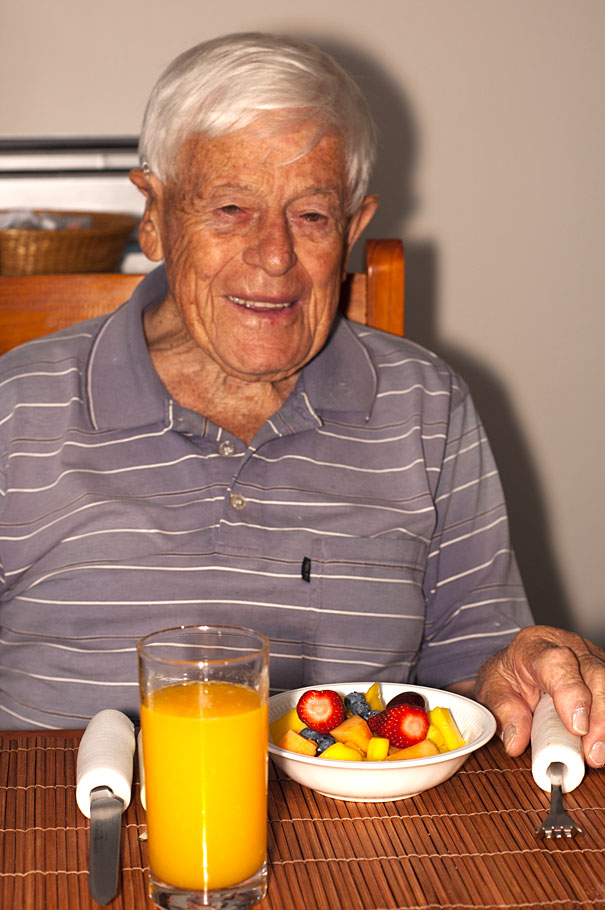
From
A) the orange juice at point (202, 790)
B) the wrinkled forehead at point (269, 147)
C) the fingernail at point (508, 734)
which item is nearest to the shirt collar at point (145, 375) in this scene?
the wrinkled forehead at point (269, 147)

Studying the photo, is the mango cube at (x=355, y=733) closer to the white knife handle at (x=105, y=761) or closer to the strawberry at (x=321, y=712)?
the strawberry at (x=321, y=712)

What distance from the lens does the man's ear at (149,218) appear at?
1502mm

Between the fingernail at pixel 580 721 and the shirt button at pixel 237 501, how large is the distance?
0.52m

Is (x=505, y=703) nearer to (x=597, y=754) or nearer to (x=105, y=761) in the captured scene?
(x=597, y=754)

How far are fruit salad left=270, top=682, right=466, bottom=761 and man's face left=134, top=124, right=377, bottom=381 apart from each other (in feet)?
1.85

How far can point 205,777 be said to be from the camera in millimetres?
771

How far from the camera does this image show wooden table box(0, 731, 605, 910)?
2.61 feet

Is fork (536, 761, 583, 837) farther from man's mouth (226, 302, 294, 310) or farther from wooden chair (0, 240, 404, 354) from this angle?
wooden chair (0, 240, 404, 354)

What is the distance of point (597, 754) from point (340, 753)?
0.84ft

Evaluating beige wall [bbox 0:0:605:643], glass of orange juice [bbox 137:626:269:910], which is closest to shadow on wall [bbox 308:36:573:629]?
beige wall [bbox 0:0:605:643]

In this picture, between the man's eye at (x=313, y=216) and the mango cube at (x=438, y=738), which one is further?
the man's eye at (x=313, y=216)

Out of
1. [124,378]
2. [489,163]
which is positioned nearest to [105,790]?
[124,378]

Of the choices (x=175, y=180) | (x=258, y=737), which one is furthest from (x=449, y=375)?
(x=258, y=737)

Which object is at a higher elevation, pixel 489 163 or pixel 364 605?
pixel 489 163
